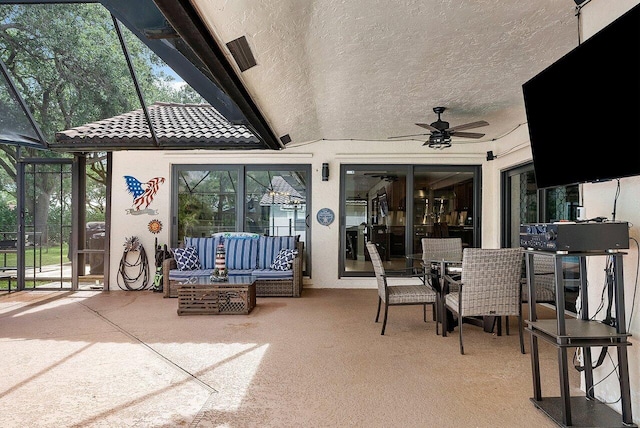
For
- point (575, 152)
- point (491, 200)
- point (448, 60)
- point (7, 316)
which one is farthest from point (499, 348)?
point (7, 316)

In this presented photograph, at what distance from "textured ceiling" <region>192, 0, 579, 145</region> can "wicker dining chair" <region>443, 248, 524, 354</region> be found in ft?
5.82

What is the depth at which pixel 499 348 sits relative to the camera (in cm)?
376

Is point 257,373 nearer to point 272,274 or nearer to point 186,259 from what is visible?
point 272,274

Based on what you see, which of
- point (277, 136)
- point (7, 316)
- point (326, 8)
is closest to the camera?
point (326, 8)

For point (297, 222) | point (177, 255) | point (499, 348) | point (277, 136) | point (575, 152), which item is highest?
point (277, 136)

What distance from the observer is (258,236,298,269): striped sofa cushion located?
22.0 ft

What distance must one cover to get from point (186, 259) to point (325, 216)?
8.05 ft

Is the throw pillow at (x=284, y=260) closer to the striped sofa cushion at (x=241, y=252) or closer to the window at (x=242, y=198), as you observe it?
the striped sofa cushion at (x=241, y=252)

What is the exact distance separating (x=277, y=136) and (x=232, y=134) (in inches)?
40.1

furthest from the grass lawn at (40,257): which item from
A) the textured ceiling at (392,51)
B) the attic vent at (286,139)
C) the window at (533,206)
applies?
the window at (533,206)

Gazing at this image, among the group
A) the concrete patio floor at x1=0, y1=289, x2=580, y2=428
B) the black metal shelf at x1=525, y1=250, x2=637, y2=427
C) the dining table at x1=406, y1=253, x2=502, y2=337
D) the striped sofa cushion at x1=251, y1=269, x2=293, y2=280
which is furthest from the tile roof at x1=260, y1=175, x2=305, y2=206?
the black metal shelf at x1=525, y1=250, x2=637, y2=427

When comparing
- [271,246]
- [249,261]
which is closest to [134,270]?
[249,261]

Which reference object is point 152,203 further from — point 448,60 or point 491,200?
point 491,200

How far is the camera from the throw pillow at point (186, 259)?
20.6 feet
